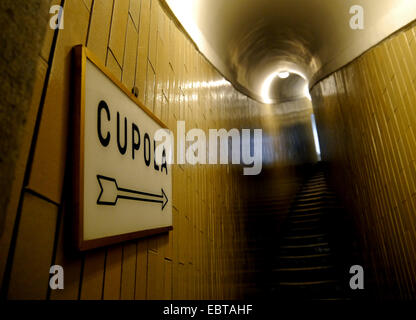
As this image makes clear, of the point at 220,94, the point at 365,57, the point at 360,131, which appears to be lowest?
the point at 360,131

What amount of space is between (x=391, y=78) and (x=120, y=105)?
8.35 feet

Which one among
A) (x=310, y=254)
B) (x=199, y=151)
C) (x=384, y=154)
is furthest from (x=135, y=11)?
(x=310, y=254)

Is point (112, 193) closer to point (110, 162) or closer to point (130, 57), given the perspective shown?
point (110, 162)

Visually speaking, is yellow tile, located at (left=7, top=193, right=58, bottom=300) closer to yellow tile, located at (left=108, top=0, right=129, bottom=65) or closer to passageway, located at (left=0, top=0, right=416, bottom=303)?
passageway, located at (left=0, top=0, right=416, bottom=303)

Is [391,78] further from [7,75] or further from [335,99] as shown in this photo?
[7,75]

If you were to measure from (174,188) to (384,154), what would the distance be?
2249mm

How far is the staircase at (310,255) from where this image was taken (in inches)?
145

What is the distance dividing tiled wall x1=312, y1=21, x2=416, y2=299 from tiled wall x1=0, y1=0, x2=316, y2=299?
156 centimetres

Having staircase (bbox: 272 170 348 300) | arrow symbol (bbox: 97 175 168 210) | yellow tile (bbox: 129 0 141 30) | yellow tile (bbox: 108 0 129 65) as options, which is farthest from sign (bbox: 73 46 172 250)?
staircase (bbox: 272 170 348 300)

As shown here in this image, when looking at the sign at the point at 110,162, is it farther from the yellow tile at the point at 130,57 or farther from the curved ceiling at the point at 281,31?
the curved ceiling at the point at 281,31

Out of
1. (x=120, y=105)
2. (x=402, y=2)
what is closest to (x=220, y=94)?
(x=402, y=2)

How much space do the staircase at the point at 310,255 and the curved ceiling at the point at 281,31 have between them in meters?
2.62

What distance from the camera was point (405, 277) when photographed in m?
2.34

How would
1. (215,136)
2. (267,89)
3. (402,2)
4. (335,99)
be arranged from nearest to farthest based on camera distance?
(402,2) → (215,136) → (335,99) → (267,89)
